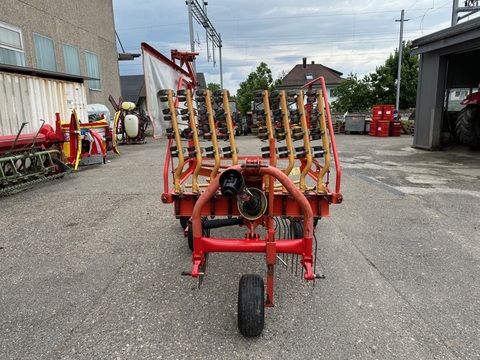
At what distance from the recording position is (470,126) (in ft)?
37.4

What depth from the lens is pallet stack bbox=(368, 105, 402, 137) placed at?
731 inches

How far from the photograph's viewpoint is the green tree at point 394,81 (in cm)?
3578

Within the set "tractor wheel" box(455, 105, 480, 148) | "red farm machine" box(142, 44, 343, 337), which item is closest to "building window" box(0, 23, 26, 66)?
"red farm machine" box(142, 44, 343, 337)

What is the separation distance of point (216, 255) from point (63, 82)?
798 cm

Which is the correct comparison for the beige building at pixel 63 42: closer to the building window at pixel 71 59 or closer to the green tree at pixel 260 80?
the building window at pixel 71 59

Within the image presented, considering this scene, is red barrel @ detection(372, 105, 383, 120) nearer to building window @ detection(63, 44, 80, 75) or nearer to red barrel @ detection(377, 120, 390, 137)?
red barrel @ detection(377, 120, 390, 137)

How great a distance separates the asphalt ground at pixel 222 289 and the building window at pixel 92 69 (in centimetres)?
1274

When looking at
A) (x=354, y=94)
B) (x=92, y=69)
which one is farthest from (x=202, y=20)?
(x=354, y=94)

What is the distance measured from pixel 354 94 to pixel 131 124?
26.2m

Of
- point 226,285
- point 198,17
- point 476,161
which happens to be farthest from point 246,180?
point 198,17

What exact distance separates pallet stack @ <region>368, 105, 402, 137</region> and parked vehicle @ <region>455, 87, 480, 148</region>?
6.78 metres

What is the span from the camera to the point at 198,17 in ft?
67.8

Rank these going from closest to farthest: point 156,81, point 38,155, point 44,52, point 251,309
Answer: point 251,309
point 156,81
point 38,155
point 44,52

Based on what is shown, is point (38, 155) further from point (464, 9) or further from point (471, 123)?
point (464, 9)
